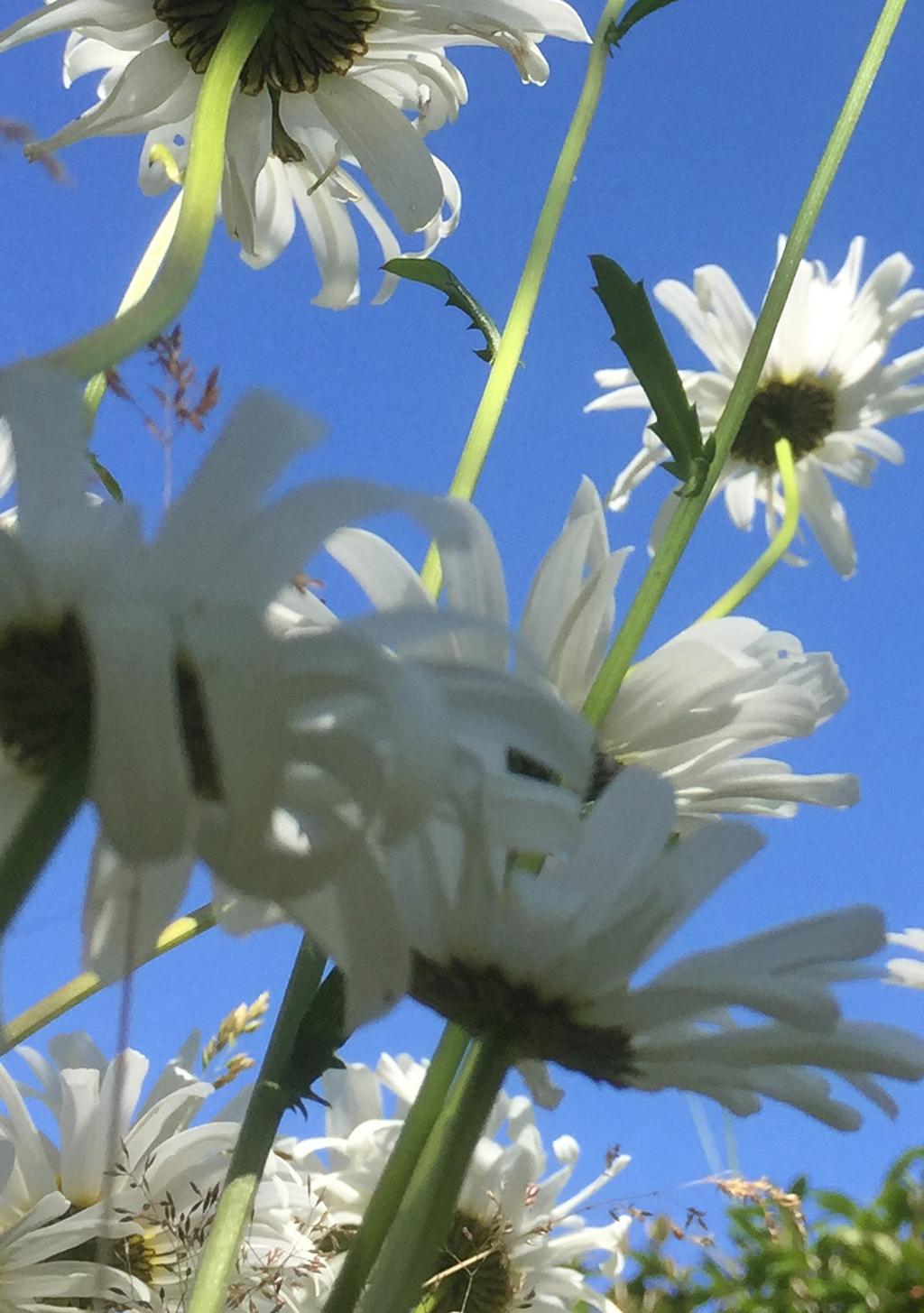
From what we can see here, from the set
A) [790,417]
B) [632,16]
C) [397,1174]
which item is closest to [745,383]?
[632,16]

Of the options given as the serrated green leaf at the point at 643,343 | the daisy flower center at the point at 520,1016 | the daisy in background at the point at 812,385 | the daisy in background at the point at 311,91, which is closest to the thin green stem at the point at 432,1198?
the daisy flower center at the point at 520,1016

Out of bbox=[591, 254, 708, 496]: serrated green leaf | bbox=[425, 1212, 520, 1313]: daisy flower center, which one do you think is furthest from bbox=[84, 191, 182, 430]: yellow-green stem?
bbox=[425, 1212, 520, 1313]: daisy flower center

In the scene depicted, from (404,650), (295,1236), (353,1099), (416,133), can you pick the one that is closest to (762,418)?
(416,133)

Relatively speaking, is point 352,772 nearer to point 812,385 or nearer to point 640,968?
point 640,968

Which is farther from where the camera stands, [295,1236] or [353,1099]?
[353,1099]

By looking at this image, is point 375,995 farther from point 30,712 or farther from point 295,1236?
point 295,1236

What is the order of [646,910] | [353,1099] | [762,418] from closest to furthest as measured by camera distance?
1. [646,910]
2. [353,1099]
3. [762,418]

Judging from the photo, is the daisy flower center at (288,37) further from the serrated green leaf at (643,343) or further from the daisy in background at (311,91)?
the serrated green leaf at (643,343)
